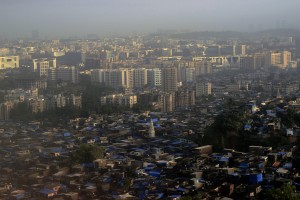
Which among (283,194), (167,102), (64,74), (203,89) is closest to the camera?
(283,194)

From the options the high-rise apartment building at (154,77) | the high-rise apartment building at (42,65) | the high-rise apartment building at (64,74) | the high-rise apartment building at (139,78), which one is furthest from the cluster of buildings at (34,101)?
the high-rise apartment building at (139,78)

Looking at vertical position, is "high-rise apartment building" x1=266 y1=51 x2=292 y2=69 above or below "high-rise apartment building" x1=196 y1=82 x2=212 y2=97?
above

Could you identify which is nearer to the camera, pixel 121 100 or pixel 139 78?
pixel 121 100

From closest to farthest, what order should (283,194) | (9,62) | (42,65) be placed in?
1. (283,194)
2. (9,62)
3. (42,65)

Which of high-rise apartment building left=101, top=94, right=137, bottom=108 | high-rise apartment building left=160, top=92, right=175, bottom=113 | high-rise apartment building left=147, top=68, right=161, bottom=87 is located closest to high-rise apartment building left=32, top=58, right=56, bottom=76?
high-rise apartment building left=147, top=68, right=161, bottom=87

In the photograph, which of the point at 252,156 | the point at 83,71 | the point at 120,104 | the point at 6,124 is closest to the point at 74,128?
the point at 6,124

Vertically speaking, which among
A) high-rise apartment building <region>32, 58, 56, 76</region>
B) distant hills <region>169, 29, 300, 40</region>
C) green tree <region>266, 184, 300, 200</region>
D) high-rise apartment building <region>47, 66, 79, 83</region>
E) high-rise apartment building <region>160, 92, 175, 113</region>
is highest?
distant hills <region>169, 29, 300, 40</region>

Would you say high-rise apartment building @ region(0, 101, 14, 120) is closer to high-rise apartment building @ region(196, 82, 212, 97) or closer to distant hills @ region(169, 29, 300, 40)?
high-rise apartment building @ region(196, 82, 212, 97)

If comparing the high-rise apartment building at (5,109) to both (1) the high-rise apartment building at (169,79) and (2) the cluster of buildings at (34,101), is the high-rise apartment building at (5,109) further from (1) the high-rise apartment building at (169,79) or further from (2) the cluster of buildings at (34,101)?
(1) the high-rise apartment building at (169,79)

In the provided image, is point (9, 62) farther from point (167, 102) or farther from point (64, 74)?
point (167, 102)

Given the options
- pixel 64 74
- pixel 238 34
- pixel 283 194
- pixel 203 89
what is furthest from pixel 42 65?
pixel 283 194

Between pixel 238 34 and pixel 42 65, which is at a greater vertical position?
pixel 238 34
